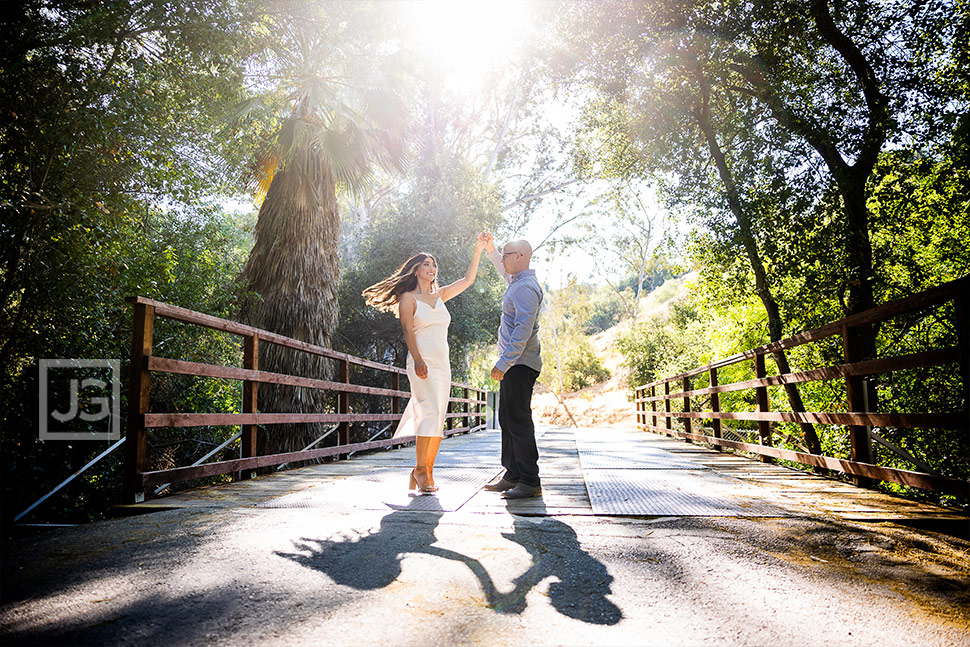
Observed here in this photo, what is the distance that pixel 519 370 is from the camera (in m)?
3.89

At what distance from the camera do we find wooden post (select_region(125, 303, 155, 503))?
3.37 metres

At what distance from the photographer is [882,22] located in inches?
206

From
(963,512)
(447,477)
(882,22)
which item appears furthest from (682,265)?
(963,512)

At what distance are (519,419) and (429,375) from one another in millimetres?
717

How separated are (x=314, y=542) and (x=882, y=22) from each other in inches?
243

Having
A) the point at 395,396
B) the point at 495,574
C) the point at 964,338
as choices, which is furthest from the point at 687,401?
the point at 495,574

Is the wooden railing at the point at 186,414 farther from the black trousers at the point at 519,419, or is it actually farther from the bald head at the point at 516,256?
the bald head at the point at 516,256

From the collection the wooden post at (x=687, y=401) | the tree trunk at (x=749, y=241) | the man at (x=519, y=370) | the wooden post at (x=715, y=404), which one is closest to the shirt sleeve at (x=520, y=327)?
the man at (x=519, y=370)

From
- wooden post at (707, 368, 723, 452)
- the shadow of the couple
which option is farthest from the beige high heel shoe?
wooden post at (707, 368, 723, 452)

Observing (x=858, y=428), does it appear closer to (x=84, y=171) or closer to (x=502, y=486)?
(x=502, y=486)

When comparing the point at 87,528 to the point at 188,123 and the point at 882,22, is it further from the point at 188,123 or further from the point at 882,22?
the point at 882,22

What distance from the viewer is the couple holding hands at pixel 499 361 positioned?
3.82m

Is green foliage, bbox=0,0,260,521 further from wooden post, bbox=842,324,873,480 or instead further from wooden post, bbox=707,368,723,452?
wooden post, bbox=707,368,723,452

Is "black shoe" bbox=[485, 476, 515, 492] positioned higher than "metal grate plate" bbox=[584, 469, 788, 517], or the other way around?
"black shoe" bbox=[485, 476, 515, 492]
